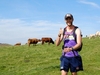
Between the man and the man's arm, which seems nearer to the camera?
the man's arm

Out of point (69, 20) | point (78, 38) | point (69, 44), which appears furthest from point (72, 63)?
point (69, 20)

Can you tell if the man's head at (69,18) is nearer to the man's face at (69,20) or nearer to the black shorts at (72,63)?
the man's face at (69,20)

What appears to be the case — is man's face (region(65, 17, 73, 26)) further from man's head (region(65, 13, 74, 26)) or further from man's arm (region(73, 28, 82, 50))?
man's arm (region(73, 28, 82, 50))

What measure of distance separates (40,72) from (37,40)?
2546 centimetres

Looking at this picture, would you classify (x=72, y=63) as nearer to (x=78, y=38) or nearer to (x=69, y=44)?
(x=69, y=44)

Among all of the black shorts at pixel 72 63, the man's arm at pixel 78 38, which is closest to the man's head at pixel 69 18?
the man's arm at pixel 78 38

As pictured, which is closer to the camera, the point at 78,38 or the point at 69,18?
the point at 78,38

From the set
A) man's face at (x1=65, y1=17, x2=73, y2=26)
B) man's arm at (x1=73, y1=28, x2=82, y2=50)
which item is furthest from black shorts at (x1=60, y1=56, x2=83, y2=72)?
man's face at (x1=65, y1=17, x2=73, y2=26)

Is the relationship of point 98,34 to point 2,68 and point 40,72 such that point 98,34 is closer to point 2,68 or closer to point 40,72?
point 2,68

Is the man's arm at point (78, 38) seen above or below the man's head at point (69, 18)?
below

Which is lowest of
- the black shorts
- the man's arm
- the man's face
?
the black shorts

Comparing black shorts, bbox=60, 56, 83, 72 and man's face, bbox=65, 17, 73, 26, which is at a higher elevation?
man's face, bbox=65, 17, 73, 26

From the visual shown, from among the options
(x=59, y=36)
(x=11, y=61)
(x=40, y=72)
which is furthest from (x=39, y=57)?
(x=59, y=36)

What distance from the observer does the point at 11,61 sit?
26.1m
